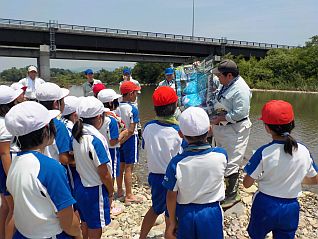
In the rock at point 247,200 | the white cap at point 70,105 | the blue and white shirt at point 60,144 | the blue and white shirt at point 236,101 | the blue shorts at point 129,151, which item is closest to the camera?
the blue and white shirt at point 60,144

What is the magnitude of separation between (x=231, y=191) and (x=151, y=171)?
5.91 ft

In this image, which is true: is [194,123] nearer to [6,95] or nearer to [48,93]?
[48,93]

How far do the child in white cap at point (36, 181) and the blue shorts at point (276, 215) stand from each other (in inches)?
64.0

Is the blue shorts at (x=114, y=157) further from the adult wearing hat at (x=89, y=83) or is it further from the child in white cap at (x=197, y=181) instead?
the adult wearing hat at (x=89, y=83)

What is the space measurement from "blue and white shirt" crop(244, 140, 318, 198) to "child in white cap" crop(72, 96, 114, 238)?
4.31 feet

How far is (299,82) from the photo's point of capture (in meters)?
39.4

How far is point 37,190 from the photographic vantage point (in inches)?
73.5

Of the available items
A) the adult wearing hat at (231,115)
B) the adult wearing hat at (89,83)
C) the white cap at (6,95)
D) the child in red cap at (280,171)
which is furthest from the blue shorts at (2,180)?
the adult wearing hat at (89,83)

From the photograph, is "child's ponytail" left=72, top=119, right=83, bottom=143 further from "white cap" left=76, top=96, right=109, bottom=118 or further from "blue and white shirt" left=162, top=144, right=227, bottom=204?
"blue and white shirt" left=162, top=144, right=227, bottom=204

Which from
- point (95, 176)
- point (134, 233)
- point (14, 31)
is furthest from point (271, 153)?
point (14, 31)

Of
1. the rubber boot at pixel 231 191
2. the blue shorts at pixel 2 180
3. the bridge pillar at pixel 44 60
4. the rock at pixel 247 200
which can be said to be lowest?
the rock at pixel 247 200

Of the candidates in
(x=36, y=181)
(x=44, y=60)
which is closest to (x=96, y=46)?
(x=44, y=60)

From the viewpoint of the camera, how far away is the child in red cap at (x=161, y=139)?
3166 mm

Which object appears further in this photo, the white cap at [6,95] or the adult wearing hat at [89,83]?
the adult wearing hat at [89,83]
